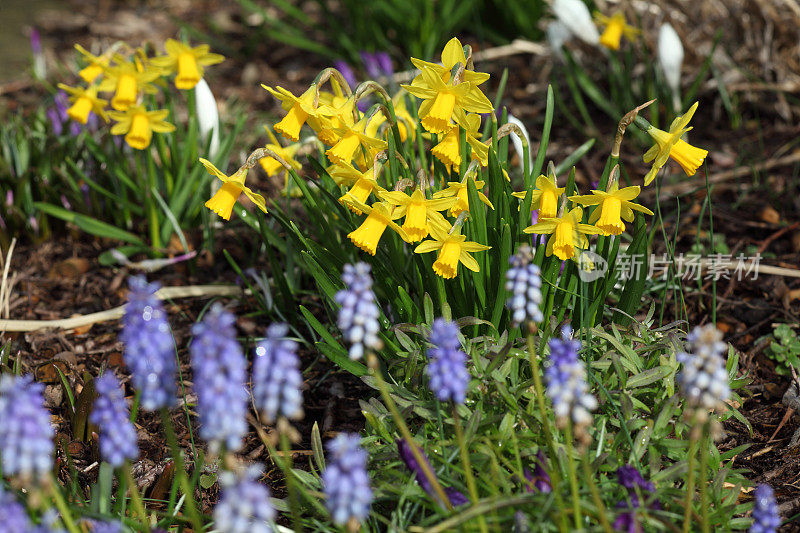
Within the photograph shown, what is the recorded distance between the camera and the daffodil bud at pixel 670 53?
353 cm

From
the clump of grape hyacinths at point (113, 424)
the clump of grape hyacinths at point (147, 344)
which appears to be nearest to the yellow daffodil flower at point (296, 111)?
the clump of grape hyacinths at point (147, 344)

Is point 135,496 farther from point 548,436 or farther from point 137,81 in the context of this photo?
point 137,81

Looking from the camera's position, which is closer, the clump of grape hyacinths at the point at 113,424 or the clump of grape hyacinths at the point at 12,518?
the clump of grape hyacinths at the point at 12,518

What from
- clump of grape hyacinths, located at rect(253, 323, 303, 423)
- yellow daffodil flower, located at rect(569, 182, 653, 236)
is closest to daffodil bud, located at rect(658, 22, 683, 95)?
yellow daffodil flower, located at rect(569, 182, 653, 236)

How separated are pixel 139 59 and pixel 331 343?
1386mm

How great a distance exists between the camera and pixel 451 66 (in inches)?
80.4

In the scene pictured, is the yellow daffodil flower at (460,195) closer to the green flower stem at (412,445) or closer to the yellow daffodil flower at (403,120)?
the yellow daffodil flower at (403,120)

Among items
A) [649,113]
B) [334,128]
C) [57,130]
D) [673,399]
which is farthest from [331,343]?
[649,113]

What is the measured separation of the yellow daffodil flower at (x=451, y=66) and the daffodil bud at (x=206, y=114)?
54.6 inches

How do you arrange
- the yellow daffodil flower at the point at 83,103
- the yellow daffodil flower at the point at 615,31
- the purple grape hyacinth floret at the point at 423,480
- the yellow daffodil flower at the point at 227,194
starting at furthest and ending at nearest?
the yellow daffodil flower at the point at 615,31 < the yellow daffodil flower at the point at 83,103 < the yellow daffodil flower at the point at 227,194 < the purple grape hyacinth floret at the point at 423,480

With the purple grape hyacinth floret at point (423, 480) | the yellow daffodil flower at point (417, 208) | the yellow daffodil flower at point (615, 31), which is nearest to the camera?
the purple grape hyacinth floret at point (423, 480)

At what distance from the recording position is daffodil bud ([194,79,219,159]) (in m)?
3.15

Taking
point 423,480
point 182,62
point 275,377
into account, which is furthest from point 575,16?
point 275,377

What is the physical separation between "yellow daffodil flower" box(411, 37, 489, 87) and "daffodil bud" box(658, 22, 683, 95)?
6.11 feet
